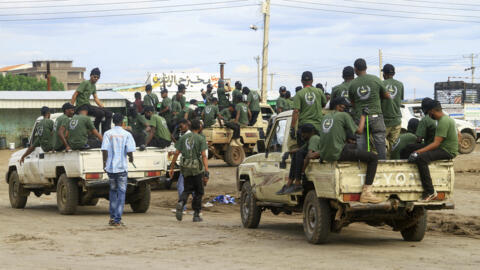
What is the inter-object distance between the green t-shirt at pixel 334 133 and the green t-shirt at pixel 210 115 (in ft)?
46.2

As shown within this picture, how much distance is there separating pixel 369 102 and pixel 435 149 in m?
1.22

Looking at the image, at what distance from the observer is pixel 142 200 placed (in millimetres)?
15758

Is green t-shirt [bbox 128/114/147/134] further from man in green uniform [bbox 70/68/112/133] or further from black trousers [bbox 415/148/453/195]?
black trousers [bbox 415/148/453/195]

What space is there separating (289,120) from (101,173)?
4281 millimetres

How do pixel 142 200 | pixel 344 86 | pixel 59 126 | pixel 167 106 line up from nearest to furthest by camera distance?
1. pixel 344 86
2. pixel 59 126
3. pixel 142 200
4. pixel 167 106

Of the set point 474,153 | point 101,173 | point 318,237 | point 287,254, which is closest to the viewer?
point 287,254

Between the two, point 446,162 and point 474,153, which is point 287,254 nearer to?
point 446,162

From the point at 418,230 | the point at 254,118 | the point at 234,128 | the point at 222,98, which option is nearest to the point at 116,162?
the point at 418,230

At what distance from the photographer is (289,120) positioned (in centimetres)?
1217

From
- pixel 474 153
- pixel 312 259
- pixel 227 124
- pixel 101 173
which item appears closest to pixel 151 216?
pixel 101 173

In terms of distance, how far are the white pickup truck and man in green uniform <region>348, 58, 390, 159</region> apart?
528cm

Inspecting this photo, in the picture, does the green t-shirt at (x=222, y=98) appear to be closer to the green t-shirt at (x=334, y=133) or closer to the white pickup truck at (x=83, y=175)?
the white pickup truck at (x=83, y=175)

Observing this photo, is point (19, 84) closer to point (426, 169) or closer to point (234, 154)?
point (234, 154)

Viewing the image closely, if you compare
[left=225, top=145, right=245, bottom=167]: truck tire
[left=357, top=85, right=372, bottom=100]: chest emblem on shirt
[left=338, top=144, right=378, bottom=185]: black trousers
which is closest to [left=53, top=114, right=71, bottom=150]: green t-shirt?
[left=357, top=85, right=372, bottom=100]: chest emblem on shirt
